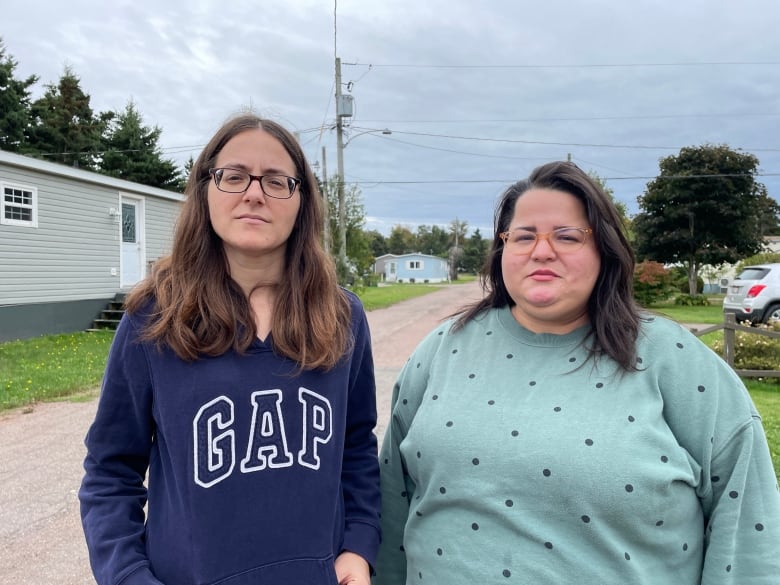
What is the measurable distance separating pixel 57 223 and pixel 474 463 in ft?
47.4

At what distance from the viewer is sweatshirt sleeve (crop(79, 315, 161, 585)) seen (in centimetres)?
142

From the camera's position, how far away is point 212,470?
140 cm

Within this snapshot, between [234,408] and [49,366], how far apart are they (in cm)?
953

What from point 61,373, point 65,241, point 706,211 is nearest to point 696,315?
point 706,211

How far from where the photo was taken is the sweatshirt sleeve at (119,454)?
1425 millimetres

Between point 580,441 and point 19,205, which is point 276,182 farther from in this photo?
point 19,205

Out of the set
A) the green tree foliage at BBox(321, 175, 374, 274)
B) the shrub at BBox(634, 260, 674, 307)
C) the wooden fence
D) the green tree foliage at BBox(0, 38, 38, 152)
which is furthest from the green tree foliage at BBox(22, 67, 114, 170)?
the wooden fence

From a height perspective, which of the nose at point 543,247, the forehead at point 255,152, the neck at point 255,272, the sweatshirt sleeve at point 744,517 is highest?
the forehead at point 255,152

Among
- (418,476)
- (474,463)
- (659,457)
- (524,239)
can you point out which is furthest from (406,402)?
(659,457)

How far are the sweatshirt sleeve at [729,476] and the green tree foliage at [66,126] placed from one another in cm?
3398

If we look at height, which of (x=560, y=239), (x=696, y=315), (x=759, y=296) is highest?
(x=560, y=239)

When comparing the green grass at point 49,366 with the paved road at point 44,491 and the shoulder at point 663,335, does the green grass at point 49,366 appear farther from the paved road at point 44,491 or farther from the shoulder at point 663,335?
the shoulder at point 663,335

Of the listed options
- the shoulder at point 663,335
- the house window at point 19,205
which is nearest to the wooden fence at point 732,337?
the shoulder at point 663,335

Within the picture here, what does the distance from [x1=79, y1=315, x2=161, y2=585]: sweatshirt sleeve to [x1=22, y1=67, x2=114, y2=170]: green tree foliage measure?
3327 centimetres
